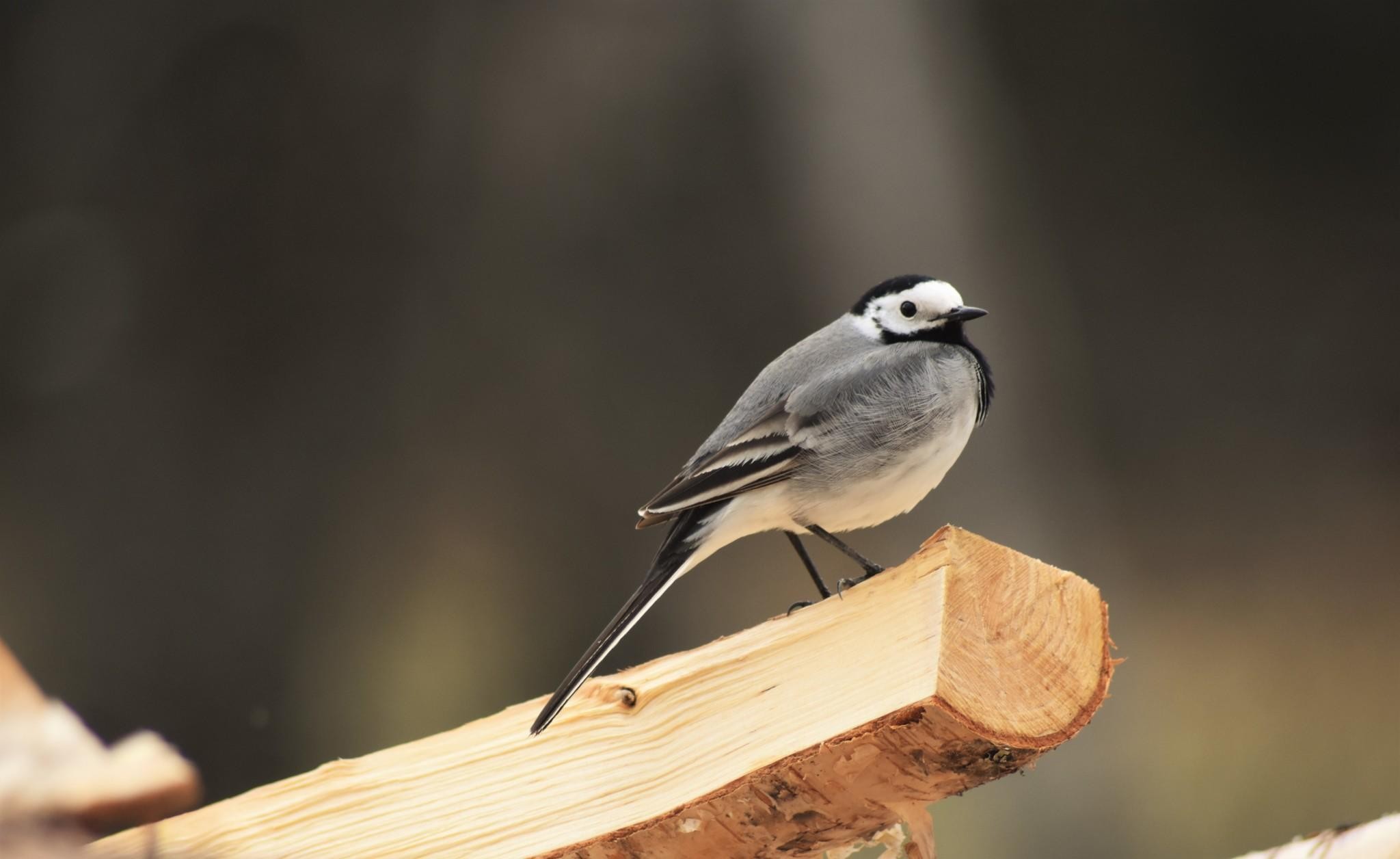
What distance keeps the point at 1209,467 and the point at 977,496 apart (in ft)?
2.69

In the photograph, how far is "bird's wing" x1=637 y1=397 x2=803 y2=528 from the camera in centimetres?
172

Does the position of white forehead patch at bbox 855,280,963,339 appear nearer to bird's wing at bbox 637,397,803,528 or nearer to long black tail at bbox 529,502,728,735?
bird's wing at bbox 637,397,803,528

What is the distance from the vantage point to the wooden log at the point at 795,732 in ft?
4.04

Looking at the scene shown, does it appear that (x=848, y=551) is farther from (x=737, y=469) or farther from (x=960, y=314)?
(x=960, y=314)

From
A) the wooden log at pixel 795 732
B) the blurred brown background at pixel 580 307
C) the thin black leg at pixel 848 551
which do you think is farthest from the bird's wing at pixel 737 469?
the blurred brown background at pixel 580 307

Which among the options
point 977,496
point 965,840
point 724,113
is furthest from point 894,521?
point 724,113

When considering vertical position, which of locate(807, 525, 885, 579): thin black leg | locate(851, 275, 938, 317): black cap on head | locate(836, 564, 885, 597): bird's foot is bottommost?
locate(807, 525, 885, 579): thin black leg

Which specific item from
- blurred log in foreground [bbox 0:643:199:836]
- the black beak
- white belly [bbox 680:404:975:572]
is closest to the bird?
white belly [bbox 680:404:975:572]

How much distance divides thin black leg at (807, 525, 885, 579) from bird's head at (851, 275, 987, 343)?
1.22 ft

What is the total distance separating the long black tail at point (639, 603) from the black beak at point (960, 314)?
54 centimetres

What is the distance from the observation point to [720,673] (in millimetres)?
1432

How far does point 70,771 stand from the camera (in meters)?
1.51

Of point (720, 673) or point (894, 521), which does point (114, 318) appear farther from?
point (720, 673)

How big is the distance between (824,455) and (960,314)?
1.35ft
